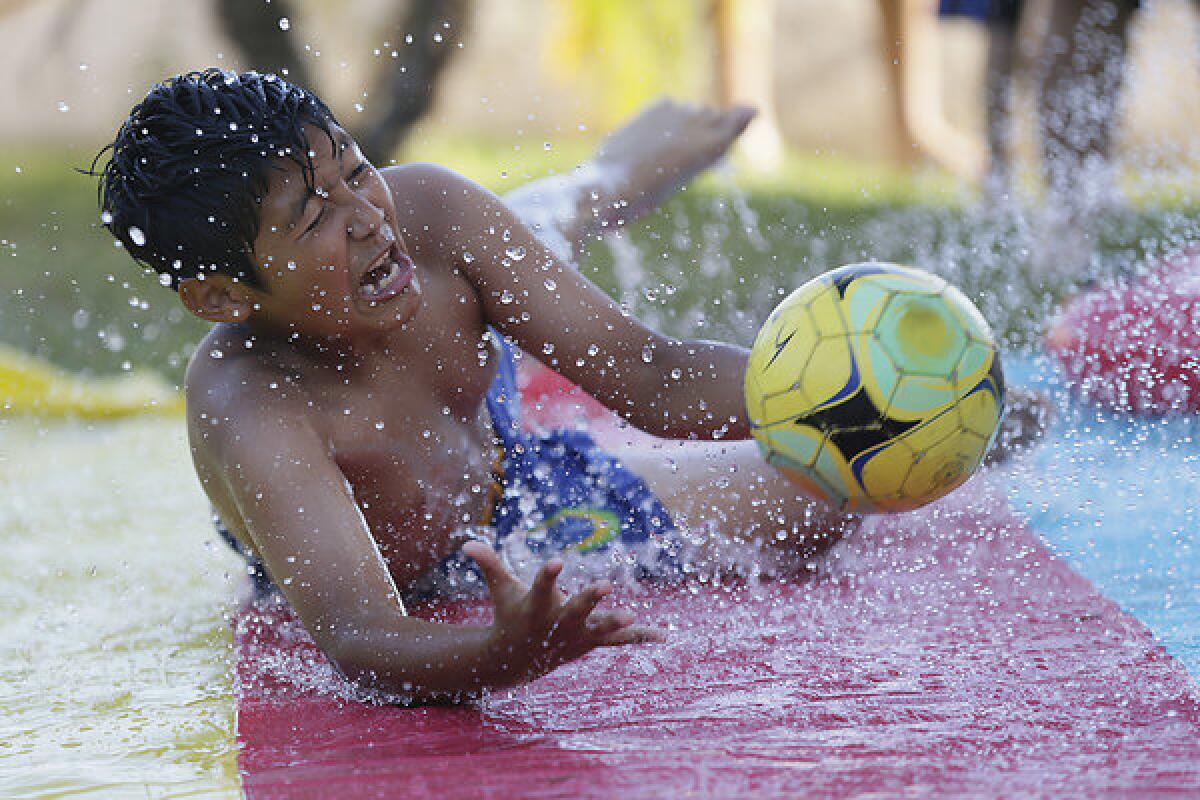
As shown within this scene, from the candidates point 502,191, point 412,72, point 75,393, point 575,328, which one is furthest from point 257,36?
point 575,328

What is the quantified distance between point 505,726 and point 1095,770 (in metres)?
0.74

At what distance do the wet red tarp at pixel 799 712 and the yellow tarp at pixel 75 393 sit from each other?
6.77 feet

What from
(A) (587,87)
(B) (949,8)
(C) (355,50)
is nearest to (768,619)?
(B) (949,8)

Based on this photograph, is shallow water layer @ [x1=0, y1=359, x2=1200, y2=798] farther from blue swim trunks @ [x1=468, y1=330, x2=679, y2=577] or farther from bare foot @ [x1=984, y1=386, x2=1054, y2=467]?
blue swim trunks @ [x1=468, y1=330, x2=679, y2=577]

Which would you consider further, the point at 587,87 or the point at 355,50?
the point at 355,50

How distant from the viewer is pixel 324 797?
71.6 inches

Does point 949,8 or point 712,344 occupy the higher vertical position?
point 712,344

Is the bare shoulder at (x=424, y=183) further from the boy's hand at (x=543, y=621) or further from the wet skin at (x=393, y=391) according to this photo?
the boy's hand at (x=543, y=621)

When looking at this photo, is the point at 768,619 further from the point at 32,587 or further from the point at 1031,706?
the point at 32,587

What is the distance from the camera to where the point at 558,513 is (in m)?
2.82

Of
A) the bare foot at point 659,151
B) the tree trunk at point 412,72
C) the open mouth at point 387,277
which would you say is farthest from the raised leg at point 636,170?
the tree trunk at point 412,72

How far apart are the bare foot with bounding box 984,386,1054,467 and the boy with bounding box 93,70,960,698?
57 cm

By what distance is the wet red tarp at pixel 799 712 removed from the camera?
1788mm

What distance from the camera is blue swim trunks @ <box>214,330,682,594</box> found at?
9.00 ft
